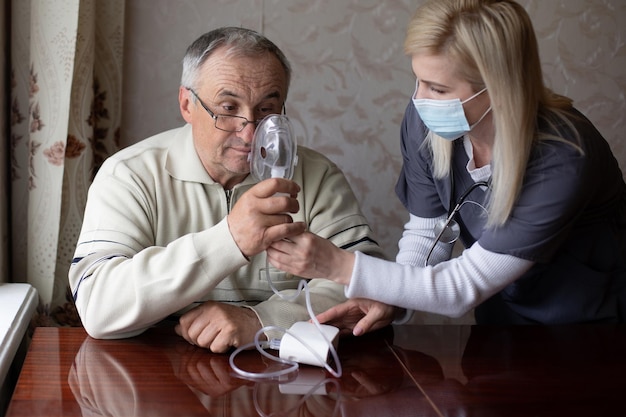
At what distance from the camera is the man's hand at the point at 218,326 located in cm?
149

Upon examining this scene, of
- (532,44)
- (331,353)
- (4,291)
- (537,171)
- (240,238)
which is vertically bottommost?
(4,291)

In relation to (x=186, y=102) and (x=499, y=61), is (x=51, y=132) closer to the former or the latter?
(x=186, y=102)

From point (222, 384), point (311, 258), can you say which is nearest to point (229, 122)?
point (311, 258)

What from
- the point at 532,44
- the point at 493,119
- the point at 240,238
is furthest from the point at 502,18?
the point at 240,238

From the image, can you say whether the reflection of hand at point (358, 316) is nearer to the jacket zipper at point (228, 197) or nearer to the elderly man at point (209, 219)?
the elderly man at point (209, 219)

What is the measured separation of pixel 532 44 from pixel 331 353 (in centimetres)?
75

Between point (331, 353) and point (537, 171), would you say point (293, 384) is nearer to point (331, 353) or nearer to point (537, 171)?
point (331, 353)

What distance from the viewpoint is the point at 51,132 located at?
6.84 ft

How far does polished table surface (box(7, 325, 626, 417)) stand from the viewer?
124 cm

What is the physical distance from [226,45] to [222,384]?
2.71 ft

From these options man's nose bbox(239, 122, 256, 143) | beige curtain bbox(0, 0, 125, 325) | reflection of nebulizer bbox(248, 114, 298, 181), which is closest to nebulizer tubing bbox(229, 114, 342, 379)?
reflection of nebulizer bbox(248, 114, 298, 181)

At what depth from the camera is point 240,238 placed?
151 cm

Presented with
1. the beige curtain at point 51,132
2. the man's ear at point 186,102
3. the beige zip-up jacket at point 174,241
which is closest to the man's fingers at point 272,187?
the beige zip-up jacket at point 174,241

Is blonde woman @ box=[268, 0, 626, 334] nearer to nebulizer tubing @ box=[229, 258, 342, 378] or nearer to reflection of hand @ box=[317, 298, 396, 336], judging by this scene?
reflection of hand @ box=[317, 298, 396, 336]
